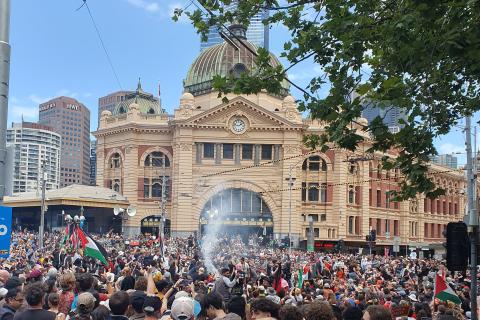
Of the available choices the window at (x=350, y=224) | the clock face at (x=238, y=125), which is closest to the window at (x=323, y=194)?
the window at (x=350, y=224)

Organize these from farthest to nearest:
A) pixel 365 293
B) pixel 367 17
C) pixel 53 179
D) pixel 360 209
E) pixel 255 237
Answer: pixel 53 179
pixel 360 209
pixel 255 237
pixel 365 293
pixel 367 17

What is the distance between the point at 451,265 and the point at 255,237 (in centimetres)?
5158

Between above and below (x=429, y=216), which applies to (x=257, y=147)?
above

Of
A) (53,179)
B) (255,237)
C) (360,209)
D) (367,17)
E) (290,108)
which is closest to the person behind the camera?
(367,17)

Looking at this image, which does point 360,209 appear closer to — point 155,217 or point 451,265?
point 155,217

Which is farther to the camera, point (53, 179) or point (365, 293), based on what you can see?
point (53, 179)

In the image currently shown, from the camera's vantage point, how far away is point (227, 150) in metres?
64.9

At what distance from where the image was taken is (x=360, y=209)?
7088 cm

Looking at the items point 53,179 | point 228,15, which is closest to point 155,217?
point 228,15

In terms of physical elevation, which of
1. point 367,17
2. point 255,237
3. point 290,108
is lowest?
point 255,237

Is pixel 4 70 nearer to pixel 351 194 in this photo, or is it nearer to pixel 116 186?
pixel 116 186

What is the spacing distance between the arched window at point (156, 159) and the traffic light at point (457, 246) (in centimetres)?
5671

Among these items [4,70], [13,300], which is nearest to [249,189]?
[13,300]

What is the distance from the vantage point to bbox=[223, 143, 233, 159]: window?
212 ft
